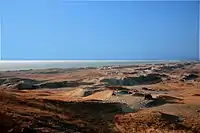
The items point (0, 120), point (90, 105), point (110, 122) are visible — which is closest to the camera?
point (0, 120)

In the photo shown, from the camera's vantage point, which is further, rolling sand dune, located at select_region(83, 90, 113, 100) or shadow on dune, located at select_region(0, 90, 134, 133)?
rolling sand dune, located at select_region(83, 90, 113, 100)

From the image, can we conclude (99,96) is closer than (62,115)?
No

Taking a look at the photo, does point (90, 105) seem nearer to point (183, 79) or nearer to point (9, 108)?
point (9, 108)

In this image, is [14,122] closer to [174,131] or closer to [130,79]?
[174,131]

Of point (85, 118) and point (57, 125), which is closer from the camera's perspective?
point (57, 125)

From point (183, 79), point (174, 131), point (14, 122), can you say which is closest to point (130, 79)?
point (183, 79)

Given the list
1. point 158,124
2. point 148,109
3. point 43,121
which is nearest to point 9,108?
point 43,121

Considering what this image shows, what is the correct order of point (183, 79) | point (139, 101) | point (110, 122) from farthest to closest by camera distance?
point (183, 79) < point (139, 101) < point (110, 122)

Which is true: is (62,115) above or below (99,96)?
above

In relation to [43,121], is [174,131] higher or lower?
lower

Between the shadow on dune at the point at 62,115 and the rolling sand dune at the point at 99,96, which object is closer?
the shadow on dune at the point at 62,115
